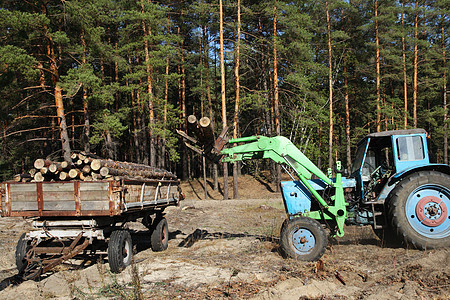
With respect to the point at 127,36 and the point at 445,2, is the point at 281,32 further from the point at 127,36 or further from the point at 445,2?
the point at 445,2

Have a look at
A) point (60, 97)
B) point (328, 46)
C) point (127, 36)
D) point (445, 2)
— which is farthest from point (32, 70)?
point (445, 2)

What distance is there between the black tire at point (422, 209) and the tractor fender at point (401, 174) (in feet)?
0.62

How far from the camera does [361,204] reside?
7129 millimetres

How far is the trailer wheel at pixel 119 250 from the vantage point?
6410 mm

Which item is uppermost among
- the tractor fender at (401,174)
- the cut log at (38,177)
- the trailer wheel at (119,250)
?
the cut log at (38,177)

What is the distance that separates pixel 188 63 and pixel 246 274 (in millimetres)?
24987

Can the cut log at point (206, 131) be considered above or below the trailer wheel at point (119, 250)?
above

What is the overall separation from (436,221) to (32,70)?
52.0 ft

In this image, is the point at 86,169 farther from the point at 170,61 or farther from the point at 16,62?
the point at 170,61

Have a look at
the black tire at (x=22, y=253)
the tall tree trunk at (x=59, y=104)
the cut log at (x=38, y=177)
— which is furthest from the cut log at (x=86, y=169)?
the tall tree trunk at (x=59, y=104)

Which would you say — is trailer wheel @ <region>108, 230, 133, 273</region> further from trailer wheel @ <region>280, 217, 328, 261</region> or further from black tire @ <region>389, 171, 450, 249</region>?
black tire @ <region>389, 171, 450, 249</region>

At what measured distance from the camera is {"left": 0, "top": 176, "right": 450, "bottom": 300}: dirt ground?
189 inches

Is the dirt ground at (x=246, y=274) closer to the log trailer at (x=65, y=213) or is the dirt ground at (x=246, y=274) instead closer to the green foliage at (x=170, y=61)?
the log trailer at (x=65, y=213)

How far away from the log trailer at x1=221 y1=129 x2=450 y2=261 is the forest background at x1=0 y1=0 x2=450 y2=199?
39.9ft
